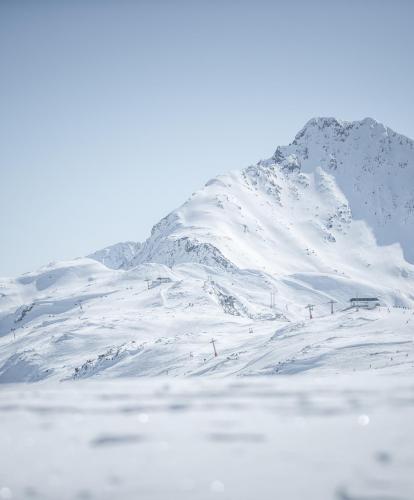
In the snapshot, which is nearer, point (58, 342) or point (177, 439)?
point (177, 439)

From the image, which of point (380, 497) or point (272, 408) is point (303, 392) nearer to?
point (272, 408)

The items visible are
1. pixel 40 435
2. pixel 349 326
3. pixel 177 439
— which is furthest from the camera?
pixel 349 326

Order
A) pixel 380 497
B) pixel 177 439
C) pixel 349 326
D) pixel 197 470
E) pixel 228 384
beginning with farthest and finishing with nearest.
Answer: pixel 349 326, pixel 228 384, pixel 177 439, pixel 197 470, pixel 380 497

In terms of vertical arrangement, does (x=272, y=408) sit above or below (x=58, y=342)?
above

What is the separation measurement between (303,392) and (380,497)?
180 inches

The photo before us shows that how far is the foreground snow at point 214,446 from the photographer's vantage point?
5.42 m

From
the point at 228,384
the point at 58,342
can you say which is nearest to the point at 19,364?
the point at 58,342

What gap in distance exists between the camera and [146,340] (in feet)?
305

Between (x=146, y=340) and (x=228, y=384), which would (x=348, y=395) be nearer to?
(x=228, y=384)

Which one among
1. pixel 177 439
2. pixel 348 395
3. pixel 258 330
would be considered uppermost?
pixel 177 439

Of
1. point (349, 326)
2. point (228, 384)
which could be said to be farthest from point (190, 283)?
point (228, 384)

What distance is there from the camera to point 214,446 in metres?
6.41

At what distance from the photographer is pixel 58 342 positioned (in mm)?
102188

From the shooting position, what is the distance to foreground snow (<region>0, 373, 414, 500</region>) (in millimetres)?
5422
